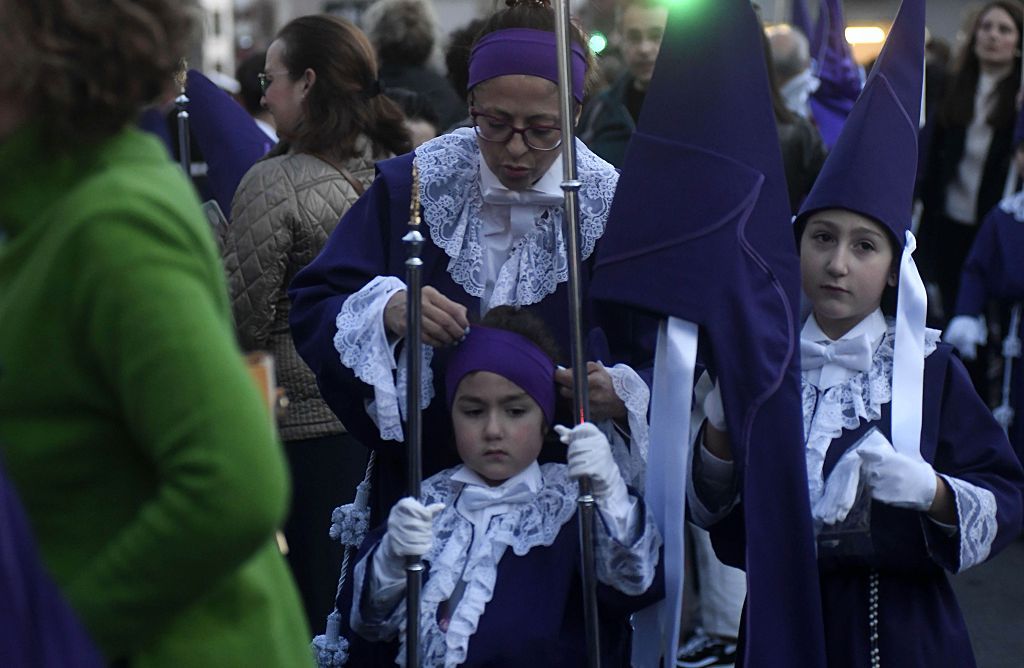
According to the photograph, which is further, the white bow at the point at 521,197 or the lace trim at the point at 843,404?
the white bow at the point at 521,197

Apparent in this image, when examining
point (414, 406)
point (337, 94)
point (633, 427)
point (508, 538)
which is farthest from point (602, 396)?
point (337, 94)

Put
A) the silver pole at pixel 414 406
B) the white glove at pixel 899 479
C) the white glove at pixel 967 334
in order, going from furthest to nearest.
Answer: the white glove at pixel 967 334, the white glove at pixel 899 479, the silver pole at pixel 414 406

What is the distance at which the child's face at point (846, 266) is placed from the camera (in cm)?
331

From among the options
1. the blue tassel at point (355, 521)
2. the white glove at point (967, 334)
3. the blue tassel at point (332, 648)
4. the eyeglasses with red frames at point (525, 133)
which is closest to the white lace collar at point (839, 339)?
the eyeglasses with red frames at point (525, 133)

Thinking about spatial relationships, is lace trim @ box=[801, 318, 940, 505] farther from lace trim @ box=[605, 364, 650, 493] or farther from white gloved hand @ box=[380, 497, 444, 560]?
white gloved hand @ box=[380, 497, 444, 560]

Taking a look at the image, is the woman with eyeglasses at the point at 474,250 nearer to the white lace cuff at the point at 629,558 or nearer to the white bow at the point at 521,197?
the white bow at the point at 521,197

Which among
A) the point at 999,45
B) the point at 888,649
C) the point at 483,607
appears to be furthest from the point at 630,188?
the point at 999,45

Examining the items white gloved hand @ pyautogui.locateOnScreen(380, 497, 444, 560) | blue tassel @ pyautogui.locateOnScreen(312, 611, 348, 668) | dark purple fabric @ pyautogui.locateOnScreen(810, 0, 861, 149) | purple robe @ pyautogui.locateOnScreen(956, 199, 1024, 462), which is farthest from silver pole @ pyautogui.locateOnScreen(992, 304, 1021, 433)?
white gloved hand @ pyautogui.locateOnScreen(380, 497, 444, 560)

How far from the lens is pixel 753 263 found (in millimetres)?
3008

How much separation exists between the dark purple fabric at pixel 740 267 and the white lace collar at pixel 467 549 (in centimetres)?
42

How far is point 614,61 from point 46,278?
23.5ft

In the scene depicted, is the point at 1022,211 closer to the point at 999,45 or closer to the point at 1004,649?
the point at 999,45

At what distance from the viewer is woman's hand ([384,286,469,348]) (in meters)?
3.11

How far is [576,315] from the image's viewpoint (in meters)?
2.96
